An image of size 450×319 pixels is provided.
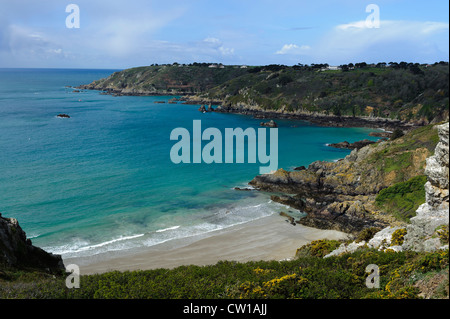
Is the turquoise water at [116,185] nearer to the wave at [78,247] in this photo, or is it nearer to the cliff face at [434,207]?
the wave at [78,247]

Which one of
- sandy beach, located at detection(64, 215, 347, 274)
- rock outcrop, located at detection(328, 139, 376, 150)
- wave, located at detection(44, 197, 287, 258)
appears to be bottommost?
sandy beach, located at detection(64, 215, 347, 274)

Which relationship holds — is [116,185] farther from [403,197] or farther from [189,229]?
[403,197]

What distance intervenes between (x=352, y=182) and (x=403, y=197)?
6.67 meters

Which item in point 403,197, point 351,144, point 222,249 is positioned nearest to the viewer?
point 222,249

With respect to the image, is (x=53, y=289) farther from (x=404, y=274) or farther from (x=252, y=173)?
(x=252, y=173)

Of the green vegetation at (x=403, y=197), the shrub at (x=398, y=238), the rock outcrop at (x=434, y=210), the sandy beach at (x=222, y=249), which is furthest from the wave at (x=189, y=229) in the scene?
the rock outcrop at (x=434, y=210)

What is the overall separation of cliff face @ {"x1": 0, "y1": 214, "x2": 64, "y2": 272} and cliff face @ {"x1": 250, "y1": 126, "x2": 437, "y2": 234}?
21759 mm

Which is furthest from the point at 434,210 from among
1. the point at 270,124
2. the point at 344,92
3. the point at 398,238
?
the point at 344,92

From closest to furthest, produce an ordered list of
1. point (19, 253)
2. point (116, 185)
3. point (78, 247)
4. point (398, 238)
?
1. point (19, 253)
2. point (398, 238)
3. point (78, 247)
4. point (116, 185)

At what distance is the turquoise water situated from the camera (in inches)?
1142

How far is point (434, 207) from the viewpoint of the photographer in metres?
14.2

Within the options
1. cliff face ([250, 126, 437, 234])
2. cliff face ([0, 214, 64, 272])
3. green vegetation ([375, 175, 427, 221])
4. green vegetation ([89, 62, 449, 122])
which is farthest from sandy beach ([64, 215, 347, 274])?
green vegetation ([89, 62, 449, 122])

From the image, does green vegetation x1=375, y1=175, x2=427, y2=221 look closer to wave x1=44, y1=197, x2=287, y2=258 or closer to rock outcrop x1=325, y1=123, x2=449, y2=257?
wave x1=44, y1=197, x2=287, y2=258
